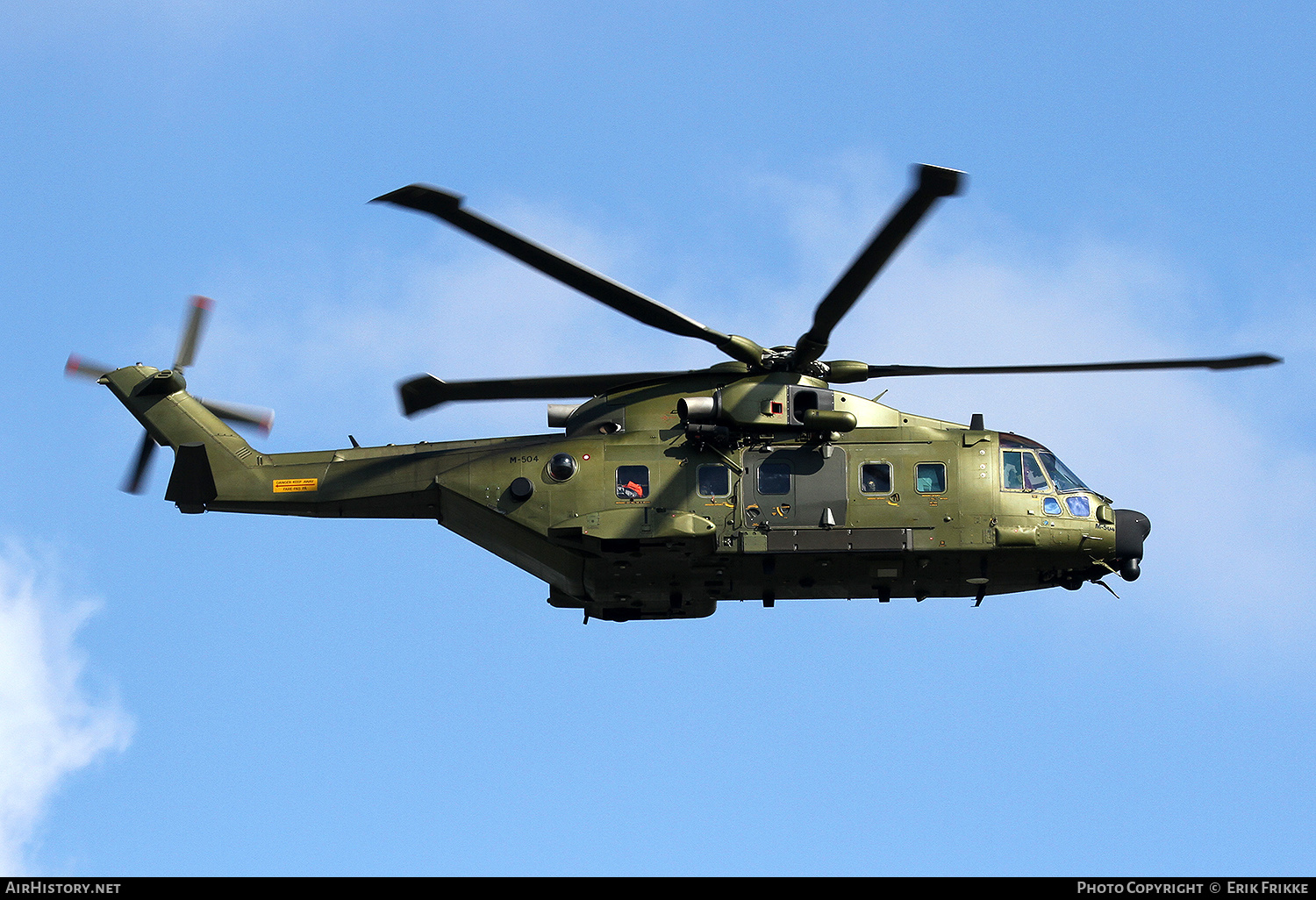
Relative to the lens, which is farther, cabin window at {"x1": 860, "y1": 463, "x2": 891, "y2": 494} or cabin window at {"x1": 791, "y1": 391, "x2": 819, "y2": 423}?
cabin window at {"x1": 791, "y1": 391, "x2": 819, "y2": 423}

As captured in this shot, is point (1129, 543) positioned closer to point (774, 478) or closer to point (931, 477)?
point (931, 477)

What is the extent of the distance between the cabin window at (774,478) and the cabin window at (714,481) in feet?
2.03

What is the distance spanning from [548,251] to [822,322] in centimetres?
545

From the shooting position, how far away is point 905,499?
2994cm

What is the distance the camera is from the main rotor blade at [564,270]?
26.2m

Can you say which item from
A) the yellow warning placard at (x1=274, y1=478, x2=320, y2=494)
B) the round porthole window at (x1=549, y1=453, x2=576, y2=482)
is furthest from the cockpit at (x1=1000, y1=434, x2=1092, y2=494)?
the yellow warning placard at (x1=274, y1=478, x2=320, y2=494)

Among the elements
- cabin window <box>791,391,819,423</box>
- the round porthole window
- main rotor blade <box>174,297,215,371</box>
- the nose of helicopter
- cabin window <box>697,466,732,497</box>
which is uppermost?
main rotor blade <box>174,297,215,371</box>

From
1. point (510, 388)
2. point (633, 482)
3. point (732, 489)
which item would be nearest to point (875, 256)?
point (732, 489)

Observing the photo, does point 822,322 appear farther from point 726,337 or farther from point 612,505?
point 612,505

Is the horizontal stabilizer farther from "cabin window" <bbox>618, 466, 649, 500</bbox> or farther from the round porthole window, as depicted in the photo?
"cabin window" <bbox>618, 466, 649, 500</bbox>

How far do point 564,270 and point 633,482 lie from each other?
4.75m

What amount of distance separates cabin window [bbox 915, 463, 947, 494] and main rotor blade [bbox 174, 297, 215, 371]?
16.0m

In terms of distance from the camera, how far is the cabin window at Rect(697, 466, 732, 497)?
30062 millimetres
